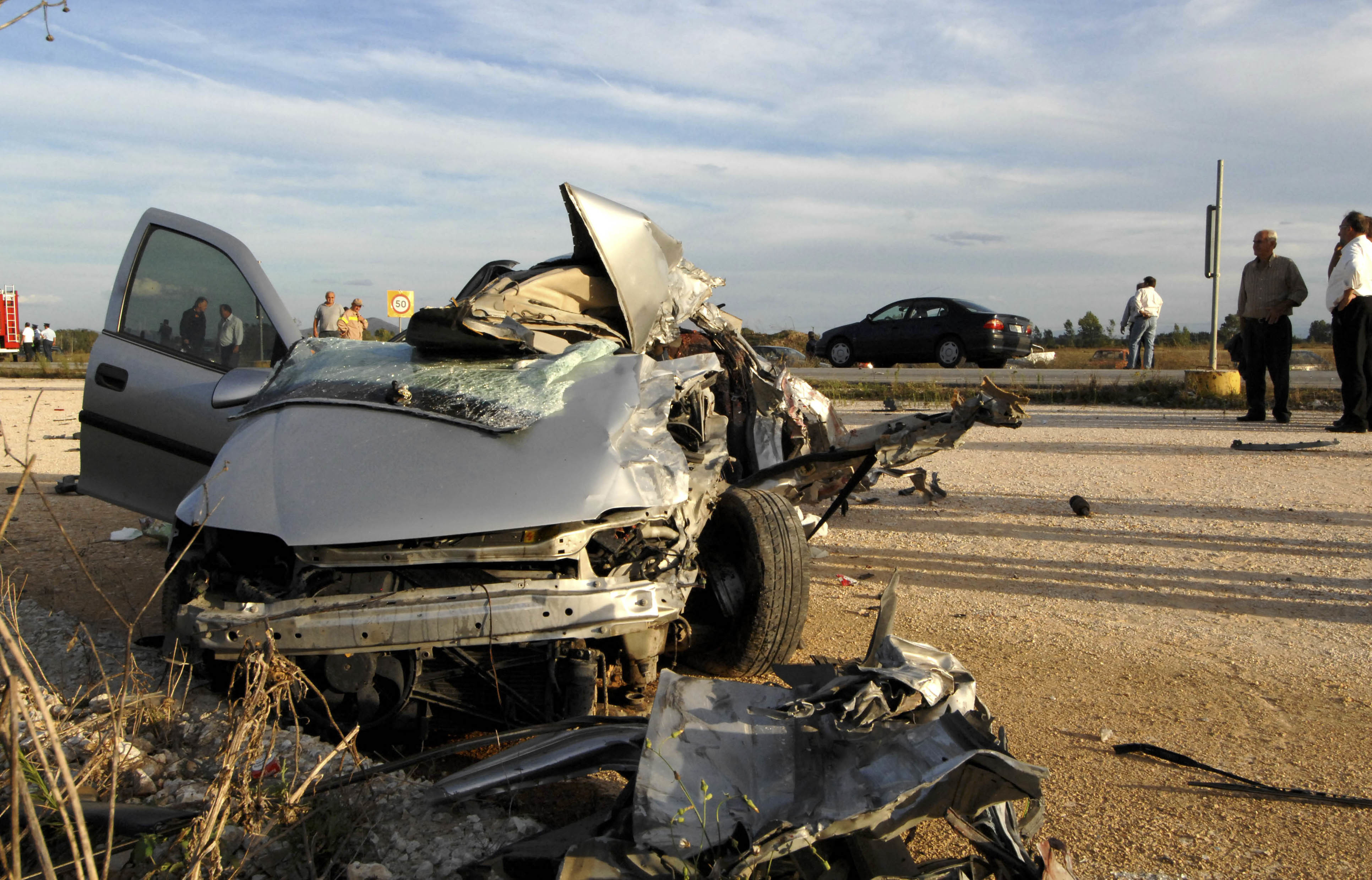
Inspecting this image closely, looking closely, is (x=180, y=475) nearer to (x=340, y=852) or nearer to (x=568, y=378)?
(x=568, y=378)

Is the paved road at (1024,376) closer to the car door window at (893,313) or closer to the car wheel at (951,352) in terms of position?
the car wheel at (951,352)

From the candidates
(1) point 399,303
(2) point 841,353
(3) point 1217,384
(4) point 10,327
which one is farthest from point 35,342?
(3) point 1217,384

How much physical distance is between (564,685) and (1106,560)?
387 cm

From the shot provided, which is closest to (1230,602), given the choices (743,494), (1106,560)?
(1106,560)

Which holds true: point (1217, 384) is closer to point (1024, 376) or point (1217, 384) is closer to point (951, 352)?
point (1024, 376)

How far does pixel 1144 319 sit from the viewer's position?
16.8 metres

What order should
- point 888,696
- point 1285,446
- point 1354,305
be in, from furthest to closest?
1. point 1354,305
2. point 1285,446
3. point 888,696

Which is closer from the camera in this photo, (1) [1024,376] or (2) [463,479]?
(2) [463,479]

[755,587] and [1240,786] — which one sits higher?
[755,587]

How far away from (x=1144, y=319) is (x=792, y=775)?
16905 millimetres

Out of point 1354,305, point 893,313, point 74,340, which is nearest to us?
point 1354,305

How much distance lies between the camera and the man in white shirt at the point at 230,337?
14.6 feet

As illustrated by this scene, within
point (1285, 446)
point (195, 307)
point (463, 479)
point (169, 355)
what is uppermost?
point (195, 307)

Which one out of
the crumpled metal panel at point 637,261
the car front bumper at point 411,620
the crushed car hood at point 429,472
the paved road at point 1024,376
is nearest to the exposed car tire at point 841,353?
the paved road at point 1024,376
